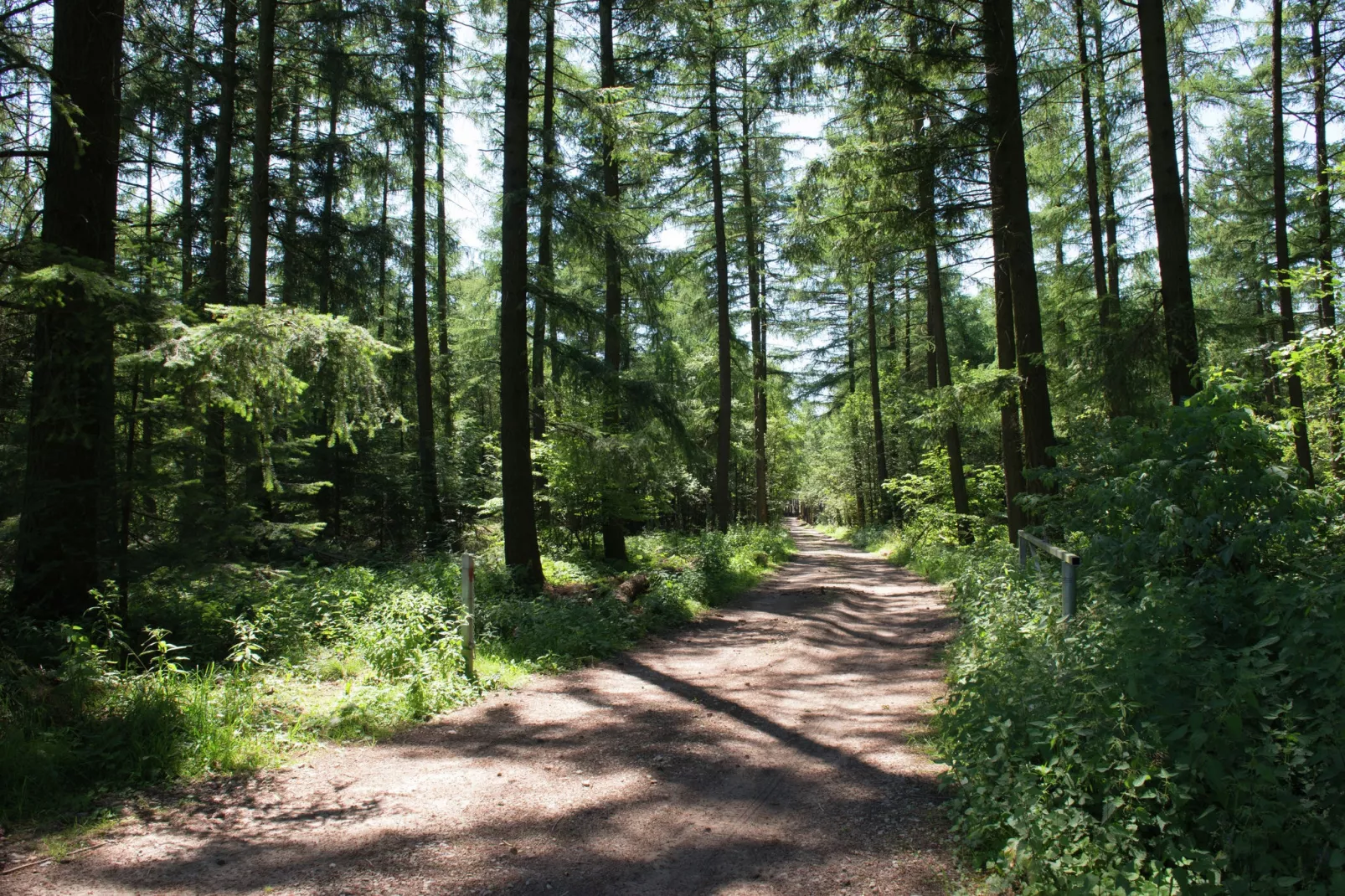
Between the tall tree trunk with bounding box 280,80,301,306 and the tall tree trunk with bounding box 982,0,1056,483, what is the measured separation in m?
11.0

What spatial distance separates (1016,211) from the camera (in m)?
10.1

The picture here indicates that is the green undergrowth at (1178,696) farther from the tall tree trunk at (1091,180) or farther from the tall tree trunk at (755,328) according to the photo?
the tall tree trunk at (755,328)

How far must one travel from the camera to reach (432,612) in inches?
311

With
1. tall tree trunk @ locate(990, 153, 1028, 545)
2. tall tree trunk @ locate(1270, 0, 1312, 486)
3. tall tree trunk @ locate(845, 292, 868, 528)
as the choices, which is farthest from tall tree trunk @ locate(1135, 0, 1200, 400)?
tall tree trunk @ locate(845, 292, 868, 528)

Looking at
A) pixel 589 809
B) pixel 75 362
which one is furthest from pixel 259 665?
pixel 589 809

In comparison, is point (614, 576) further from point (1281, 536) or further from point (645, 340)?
point (645, 340)

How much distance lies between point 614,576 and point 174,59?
10.6m

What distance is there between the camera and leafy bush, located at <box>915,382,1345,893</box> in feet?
8.86

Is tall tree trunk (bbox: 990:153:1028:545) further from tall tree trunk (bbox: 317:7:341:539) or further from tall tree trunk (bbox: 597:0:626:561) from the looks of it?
tall tree trunk (bbox: 317:7:341:539)

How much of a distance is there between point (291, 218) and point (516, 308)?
528 centimetres

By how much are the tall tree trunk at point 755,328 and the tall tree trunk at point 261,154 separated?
38.4ft

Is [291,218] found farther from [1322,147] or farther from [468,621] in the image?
[1322,147]

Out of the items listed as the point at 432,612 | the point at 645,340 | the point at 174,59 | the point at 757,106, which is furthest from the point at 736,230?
the point at 432,612

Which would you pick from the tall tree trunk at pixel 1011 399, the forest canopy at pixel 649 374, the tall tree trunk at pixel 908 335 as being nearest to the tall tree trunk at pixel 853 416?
the tall tree trunk at pixel 908 335
